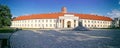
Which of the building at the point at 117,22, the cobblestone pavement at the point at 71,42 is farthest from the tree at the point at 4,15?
the building at the point at 117,22

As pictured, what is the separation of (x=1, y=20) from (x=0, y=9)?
0.10 m

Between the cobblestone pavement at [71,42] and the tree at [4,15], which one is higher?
the tree at [4,15]

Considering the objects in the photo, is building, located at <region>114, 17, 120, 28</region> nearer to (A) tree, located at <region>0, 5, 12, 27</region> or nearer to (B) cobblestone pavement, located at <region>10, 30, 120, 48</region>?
(B) cobblestone pavement, located at <region>10, 30, 120, 48</region>

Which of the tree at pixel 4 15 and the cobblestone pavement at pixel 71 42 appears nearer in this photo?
the tree at pixel 4 15

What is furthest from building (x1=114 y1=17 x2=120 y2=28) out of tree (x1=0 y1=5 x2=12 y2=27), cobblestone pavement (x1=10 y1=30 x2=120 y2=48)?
tree (x1=0 y1=5 x2=12 y2=27)

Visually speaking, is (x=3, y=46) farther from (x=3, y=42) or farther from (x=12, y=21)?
(x=12, y=21)

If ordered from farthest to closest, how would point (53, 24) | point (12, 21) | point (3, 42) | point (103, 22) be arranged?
point (53, 24)
point (103, 22)
point (12, 21)
point (3, 42)

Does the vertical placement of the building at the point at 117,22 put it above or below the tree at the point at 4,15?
below

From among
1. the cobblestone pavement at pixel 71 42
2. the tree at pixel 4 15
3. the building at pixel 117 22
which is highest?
the tree at pixel 4 15

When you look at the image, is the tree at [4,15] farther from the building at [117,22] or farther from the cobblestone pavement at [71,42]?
the building at [117,22]

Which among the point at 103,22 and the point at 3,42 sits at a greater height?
the point at 103,22

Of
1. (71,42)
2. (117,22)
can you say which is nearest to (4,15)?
(117,22)

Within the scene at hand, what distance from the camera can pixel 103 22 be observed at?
6.75 ft

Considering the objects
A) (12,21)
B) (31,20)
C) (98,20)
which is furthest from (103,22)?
(12,21)
